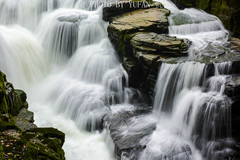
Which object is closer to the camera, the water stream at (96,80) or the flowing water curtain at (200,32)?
the water stream at (96,80)

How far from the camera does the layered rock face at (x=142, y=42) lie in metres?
9.61

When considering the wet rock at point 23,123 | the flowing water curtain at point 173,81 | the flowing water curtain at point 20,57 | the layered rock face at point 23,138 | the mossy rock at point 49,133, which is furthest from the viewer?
→ the flowing water curtain at point 20,57

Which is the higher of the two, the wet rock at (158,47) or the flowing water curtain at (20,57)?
the wet rock at (158,47)

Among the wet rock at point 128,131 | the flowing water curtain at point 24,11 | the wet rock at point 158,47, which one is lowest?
the wet rock at point 128,131

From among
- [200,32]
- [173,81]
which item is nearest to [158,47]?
[173,81]

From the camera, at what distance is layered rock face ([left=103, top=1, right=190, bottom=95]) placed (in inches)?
378

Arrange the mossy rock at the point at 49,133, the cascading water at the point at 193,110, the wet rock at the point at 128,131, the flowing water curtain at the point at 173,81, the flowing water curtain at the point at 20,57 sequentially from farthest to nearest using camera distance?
1. the flowing water curtain at the point at 20,57
2. the flowing water curtain at the point at 173,81
3. the wet rock at the point at 128,131
4. the cascading water at the point at 193,110
5. the mossy rock at the point at 49,133

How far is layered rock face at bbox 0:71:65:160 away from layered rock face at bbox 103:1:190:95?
487cm

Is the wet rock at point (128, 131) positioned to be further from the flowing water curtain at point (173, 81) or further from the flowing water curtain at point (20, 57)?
the flowing water curtain at point (20, 57)

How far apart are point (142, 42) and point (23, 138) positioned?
652 centimetres

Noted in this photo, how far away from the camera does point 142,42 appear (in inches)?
398

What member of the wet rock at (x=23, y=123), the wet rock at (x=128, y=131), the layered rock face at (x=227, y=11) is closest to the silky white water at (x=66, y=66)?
the wet rock at (x=128, y=131)

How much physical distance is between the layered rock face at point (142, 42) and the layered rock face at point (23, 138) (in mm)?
4868

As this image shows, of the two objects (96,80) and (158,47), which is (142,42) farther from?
(96,80)
